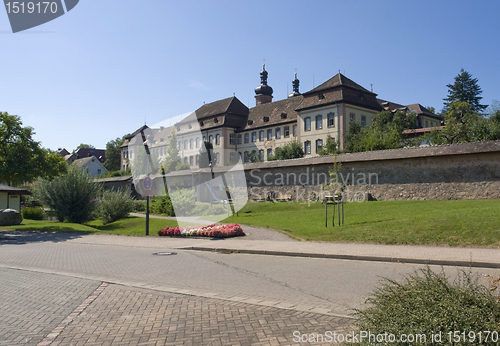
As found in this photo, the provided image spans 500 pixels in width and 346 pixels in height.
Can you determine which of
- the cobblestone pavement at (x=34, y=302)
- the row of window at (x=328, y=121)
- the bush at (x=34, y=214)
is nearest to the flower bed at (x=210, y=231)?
the cobblestone pavement at (x=34, y=302)

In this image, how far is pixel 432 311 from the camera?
3871 mm

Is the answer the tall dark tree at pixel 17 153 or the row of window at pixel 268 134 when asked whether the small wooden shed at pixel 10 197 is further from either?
the row of window at pixel 268 134

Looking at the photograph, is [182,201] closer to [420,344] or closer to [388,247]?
[388,247]

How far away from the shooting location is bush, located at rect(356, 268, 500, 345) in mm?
3613

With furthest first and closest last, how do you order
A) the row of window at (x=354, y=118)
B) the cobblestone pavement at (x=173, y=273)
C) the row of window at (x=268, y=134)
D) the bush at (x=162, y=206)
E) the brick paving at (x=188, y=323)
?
1. the row of window at (x=268, y=134)
2. the row of window at (x=354, y=118)
3. the bush at (x=162, y=206)
4. the cobblestone pavement at (x=173, y=273)
5. the brick paving at (x=188, y=323)

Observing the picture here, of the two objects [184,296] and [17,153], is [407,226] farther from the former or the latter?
[17,153]

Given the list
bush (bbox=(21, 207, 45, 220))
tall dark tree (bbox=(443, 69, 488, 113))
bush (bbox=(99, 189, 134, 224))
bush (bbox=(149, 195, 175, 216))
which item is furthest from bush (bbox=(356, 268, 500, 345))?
tall dark tree (bbox=(443, 69, 488, 113))

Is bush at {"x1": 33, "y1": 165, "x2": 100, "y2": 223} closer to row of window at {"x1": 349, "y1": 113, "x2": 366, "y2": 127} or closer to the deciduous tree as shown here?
the deciduous tree

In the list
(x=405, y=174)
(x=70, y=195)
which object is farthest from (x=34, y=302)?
(x=70, y=195)

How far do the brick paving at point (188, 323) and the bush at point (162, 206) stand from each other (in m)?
26.3

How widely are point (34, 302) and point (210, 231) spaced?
38.6 ft

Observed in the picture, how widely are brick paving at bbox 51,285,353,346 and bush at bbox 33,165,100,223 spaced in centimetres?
2785

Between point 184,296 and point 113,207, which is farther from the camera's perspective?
point 113,207

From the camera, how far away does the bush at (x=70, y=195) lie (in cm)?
3206
